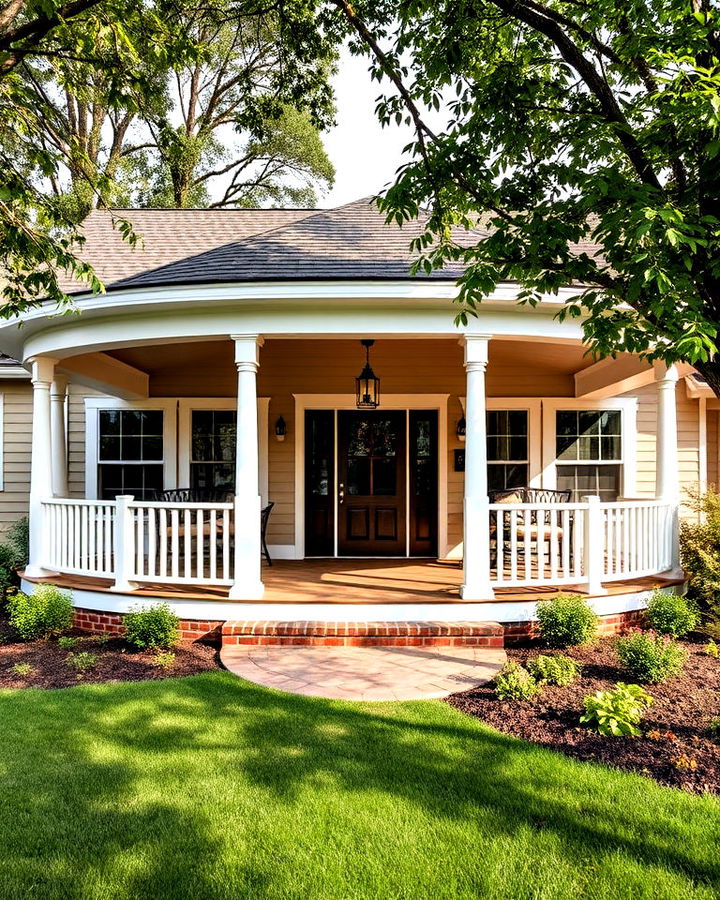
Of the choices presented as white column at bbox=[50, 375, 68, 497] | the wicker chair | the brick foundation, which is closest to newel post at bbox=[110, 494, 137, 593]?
white column at bbox=[50, 375, 68, 497]

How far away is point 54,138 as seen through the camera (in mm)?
4664

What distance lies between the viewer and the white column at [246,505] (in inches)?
220

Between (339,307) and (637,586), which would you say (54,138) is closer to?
(339,307)

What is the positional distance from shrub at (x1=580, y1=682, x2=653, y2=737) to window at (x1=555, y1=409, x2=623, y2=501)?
17.1 feet

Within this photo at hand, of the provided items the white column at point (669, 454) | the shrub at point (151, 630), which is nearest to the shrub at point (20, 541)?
the shrub at point (151, 630)

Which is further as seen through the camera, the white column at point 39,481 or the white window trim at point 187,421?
the white window trim at point 187,421

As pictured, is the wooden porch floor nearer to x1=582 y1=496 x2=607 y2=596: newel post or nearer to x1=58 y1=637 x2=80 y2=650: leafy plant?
x1=582 y1=496 x2=607 y2=596: newel post

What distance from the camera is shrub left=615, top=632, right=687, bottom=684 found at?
172 inches

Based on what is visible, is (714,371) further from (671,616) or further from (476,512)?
(671,616)

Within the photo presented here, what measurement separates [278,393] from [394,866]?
6959 millimetres

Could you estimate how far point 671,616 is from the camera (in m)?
5.50

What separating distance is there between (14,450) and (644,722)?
31.9ft

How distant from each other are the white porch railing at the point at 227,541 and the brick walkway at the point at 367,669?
848 millimetres

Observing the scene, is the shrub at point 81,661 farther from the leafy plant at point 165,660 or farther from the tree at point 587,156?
the tree at point 587,156
